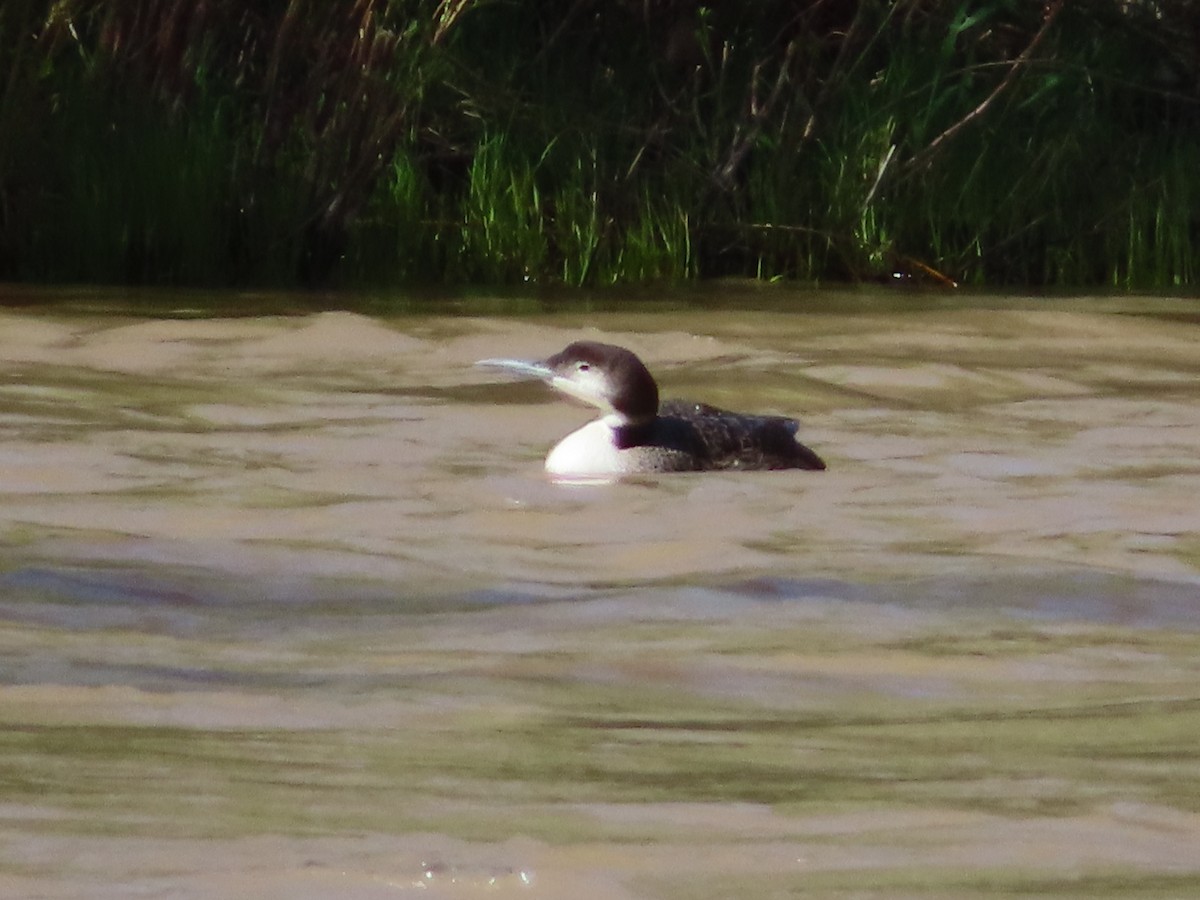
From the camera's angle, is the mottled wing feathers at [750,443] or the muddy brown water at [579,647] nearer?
the muddy brown water at [579,647]

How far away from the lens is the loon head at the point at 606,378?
21.1 feet

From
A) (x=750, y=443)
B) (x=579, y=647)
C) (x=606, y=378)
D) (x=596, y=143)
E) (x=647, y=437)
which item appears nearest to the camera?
(x=579, y=647)

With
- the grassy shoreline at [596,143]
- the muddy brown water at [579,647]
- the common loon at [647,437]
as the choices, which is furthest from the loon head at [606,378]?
the grassy shoreline at [596,143]

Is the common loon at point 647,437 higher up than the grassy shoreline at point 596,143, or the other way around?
the grassy shoreline at point 596,143

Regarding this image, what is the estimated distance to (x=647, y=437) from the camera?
6.37m

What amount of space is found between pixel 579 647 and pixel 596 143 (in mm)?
8280

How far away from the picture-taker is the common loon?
6184 millimetres

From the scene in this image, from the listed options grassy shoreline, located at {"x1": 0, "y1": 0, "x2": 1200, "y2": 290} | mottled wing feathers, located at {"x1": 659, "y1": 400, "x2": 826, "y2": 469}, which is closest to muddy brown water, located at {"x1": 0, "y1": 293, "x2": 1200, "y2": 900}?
mottled wing feathers, located at {"x1": 659, "y1": 400, "x2": 826, "y2": 469}

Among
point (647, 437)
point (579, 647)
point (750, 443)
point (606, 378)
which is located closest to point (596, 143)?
point (606, 378)

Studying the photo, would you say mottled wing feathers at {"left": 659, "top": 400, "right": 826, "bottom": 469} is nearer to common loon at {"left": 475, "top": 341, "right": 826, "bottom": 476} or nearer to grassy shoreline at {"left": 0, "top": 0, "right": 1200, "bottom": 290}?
common loon at {"left": 475, "top": 341, "right": 826, "bottom": 476}

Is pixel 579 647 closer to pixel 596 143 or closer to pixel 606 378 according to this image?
pixel 606 378

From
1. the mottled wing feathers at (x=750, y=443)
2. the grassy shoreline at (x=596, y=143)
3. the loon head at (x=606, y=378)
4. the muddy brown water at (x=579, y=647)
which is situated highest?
the grassy shoreline at (x=596, y=143)

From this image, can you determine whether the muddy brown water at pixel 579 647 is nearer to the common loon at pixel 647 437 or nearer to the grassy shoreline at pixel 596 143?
the common loon at pixel 647 437

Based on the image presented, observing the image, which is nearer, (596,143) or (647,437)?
(647,437)
